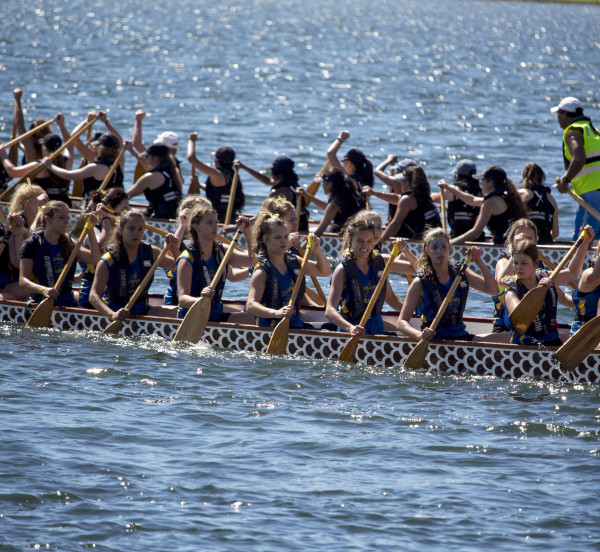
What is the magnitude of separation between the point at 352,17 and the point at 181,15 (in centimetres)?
1680

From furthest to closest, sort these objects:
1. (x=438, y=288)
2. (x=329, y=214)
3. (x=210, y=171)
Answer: (x=210, y=171), (x=329, y=214), (x=438, y=288)

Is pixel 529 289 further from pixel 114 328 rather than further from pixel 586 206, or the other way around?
pixel 114 328

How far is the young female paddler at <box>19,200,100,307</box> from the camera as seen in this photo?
38.0 feet

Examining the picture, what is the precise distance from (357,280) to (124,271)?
2508 mm

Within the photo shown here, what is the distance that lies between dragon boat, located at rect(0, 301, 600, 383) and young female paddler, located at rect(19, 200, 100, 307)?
26cm

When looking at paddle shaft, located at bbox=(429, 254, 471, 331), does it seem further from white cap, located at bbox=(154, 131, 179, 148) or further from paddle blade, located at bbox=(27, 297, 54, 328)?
→ white cap, located at bbox=(154, 131, 179, 148)

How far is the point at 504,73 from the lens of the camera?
48125mm

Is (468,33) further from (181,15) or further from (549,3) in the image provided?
(549,3)

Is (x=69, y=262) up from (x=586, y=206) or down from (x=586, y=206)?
down

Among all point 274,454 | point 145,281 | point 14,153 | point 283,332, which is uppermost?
point 14,153

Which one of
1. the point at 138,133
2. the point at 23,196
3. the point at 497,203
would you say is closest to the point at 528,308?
the point at 497,203

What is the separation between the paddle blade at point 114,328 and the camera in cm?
1127

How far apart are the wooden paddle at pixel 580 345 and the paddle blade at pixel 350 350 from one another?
1.90 metres

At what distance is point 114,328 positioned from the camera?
37.0ft
